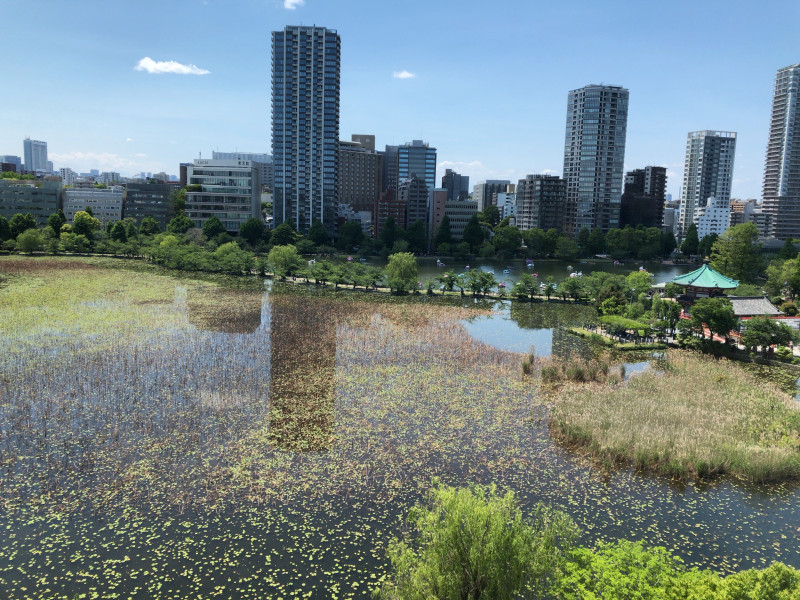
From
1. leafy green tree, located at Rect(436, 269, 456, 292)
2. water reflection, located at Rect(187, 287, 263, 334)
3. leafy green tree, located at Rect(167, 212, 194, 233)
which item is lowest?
water reflection, located at Rect(187, 287, 263, 334)

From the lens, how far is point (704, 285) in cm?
4159

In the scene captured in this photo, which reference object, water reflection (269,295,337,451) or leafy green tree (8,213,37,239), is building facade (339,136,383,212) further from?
water reflection (269,295,337,451)

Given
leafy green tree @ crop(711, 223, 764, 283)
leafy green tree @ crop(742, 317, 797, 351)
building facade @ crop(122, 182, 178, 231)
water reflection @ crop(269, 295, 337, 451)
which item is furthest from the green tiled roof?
building facade @ crop(122, 182, 178, 231)

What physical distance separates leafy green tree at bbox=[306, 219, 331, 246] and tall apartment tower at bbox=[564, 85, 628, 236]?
5074 centimetres

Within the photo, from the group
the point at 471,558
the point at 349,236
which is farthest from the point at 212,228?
the point at 471,558

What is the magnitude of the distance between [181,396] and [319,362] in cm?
756

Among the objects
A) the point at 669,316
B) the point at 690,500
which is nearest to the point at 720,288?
the point at 669,316

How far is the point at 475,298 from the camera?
52.9m

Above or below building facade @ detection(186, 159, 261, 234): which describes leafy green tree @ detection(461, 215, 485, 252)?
below

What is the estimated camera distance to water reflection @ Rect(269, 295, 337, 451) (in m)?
19.8

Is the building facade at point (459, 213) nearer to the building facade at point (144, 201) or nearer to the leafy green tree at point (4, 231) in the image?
the building facade at point (144, 201)

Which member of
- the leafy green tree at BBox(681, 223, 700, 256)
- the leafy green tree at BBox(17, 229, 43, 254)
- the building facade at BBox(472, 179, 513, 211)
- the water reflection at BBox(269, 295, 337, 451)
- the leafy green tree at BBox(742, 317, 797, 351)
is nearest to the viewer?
A: the water reflection at BBox(269, 295, 337, 451)

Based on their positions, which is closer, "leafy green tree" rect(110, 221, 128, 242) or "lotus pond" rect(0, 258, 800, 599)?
"lotus pond" rect(0, 258, 800, 599)

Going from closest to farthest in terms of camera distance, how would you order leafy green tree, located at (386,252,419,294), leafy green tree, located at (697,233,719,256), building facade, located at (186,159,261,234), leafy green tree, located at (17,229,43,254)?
leafy green tree, located at (386,252,419,294) → leafy green tree, located at (17,229,43,254) → building facade, located at (186,159,261,234) → leafy green tree, located at (697,233,719,256)
